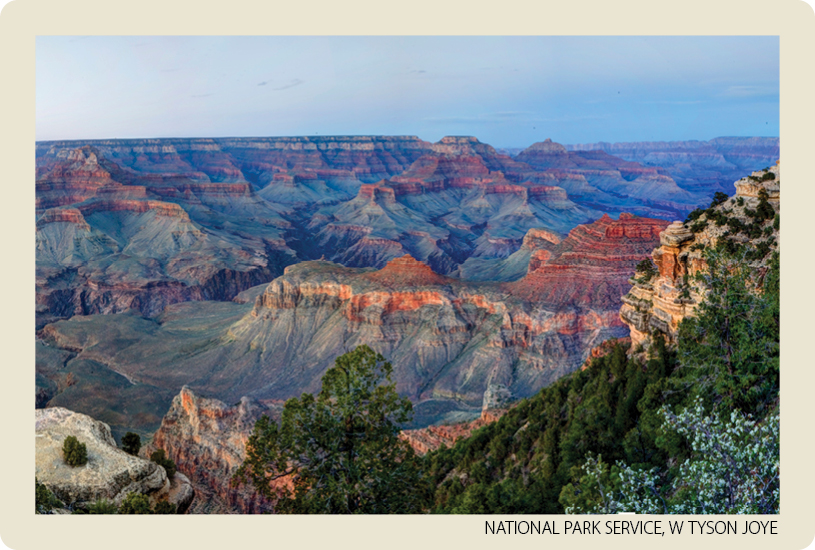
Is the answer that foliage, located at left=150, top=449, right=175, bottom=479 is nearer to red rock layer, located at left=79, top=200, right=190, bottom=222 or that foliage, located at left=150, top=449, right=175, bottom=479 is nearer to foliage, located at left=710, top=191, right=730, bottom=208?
foliage, located at left=710, top=191, right=730, bottom=208

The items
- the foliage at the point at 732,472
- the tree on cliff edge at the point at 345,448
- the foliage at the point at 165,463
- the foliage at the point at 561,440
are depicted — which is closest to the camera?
the foliage at the point at 732,472

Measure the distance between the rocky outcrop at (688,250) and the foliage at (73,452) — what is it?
77.9ft

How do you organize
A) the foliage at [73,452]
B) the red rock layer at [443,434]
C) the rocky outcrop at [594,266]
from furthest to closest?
1. the rocky outcrop at [594,266]
2. the red rock layer at [443,434]
3. the foliage at [73,452]

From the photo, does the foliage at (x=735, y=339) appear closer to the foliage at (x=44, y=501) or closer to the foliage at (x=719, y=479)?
the foliage at (x=719, y=479)

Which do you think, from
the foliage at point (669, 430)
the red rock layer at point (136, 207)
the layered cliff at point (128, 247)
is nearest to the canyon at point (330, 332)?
the layered cliff at point (128, 247)

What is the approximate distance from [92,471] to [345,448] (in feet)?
43.0

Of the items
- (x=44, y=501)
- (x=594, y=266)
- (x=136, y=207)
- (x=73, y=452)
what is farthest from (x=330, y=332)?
(x=136, y=207)

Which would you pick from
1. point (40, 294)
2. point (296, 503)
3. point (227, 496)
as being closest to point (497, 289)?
point (227, 496)

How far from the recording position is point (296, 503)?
791 inches

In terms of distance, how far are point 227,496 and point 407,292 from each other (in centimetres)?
4065

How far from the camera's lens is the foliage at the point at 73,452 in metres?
27.3

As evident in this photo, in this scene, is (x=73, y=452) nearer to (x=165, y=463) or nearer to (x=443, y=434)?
(x=165, y=463)

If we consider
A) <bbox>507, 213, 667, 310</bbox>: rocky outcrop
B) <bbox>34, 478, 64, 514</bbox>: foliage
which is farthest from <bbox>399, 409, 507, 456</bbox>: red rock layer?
<bbox>507, 213, 667, 310</bbox>: rocky outcrop

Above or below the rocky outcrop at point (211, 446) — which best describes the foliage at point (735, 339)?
above
